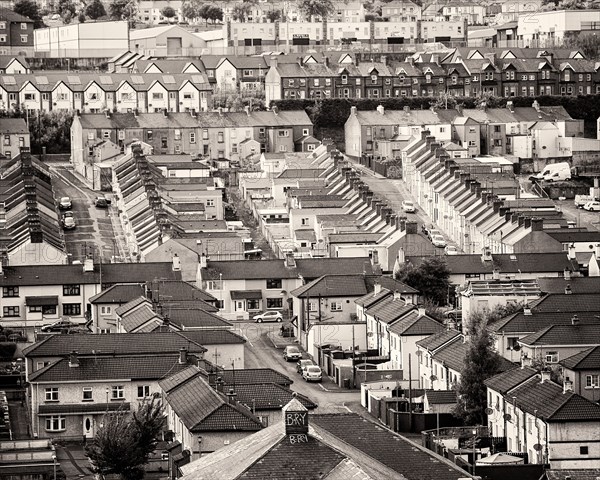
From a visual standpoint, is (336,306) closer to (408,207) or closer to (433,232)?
(433,232)

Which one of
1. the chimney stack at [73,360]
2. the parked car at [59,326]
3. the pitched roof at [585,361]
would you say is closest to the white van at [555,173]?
the parked car at [59,326]

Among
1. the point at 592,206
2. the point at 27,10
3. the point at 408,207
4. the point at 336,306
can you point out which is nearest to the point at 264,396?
the point at 336,306

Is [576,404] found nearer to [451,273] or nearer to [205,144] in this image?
[451,273]

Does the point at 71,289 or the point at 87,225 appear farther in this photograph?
the point at 87,225

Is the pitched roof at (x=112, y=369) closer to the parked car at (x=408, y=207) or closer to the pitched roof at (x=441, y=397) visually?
the pitched roof at (x=441, y=397)

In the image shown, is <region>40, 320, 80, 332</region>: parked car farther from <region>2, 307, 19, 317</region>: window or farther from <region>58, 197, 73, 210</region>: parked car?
<region>58, 197, 73, 210</region>: parked car
